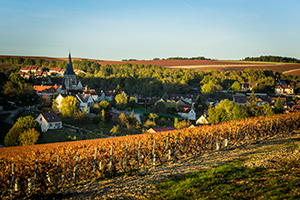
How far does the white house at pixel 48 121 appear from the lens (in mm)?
41325

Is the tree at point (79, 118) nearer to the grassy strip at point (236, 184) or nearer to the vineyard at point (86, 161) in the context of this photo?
the vineyard at point (86, 161)

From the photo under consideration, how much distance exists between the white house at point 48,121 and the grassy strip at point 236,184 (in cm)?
3652

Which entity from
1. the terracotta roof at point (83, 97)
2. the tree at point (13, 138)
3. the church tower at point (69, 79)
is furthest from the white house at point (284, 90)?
the tree at point (13, 138)

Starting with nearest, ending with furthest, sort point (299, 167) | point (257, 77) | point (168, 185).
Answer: point (168, 185) → point (299, 167) → point (257, 77)

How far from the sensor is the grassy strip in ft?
24.9

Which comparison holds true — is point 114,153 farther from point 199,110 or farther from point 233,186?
point 199,110

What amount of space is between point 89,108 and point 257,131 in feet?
145

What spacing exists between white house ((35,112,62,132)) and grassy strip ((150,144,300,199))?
36.5 metres

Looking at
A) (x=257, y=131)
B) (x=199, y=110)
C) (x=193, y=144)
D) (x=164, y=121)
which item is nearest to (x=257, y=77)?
(x=199, y=110)

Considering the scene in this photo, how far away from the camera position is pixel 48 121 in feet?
136

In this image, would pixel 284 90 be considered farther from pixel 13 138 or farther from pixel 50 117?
pixel 13 138

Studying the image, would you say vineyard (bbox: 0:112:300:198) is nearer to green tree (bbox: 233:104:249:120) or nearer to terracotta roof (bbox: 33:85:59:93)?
green tree (bbox: 233:104:249:120)

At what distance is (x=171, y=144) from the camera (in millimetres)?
14102

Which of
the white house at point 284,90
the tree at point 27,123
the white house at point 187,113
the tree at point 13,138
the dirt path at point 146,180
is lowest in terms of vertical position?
the white house at point 187,113
